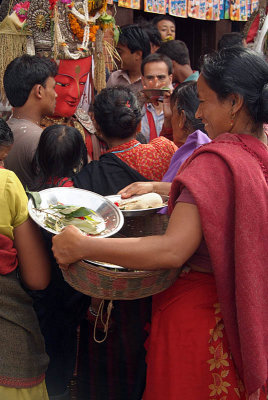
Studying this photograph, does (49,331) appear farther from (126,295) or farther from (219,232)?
(219,232)

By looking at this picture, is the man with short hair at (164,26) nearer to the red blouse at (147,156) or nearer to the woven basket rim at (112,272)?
the red blouse at (147,156)

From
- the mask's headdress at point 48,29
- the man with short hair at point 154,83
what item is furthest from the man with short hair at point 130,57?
the mask's headdress at point 48,29

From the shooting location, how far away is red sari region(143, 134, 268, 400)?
1.52m

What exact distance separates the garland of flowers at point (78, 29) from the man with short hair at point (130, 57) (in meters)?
1.32

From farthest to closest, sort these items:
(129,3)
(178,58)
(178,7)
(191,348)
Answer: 1. (178,7)
2. (129,3)
3. (178,58)
4. (191,348)

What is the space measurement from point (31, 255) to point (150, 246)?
1.90 feet

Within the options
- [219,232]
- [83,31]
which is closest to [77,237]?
[219,232]

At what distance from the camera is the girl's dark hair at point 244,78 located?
5.25ft

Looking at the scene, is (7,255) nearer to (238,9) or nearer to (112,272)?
(112,272)

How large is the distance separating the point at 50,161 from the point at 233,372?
4.10ft

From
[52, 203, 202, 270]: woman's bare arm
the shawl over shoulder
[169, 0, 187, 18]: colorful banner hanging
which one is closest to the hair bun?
[52, 203, 202, 270]: woman's bare arm

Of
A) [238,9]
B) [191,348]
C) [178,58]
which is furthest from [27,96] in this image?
[238,9]

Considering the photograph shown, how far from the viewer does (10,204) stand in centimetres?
172

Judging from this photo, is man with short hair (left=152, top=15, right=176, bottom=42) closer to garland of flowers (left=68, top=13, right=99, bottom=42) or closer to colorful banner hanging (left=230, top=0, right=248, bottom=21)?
colorful banner hanging (left=230, top=0, right=248, bottom=21)
